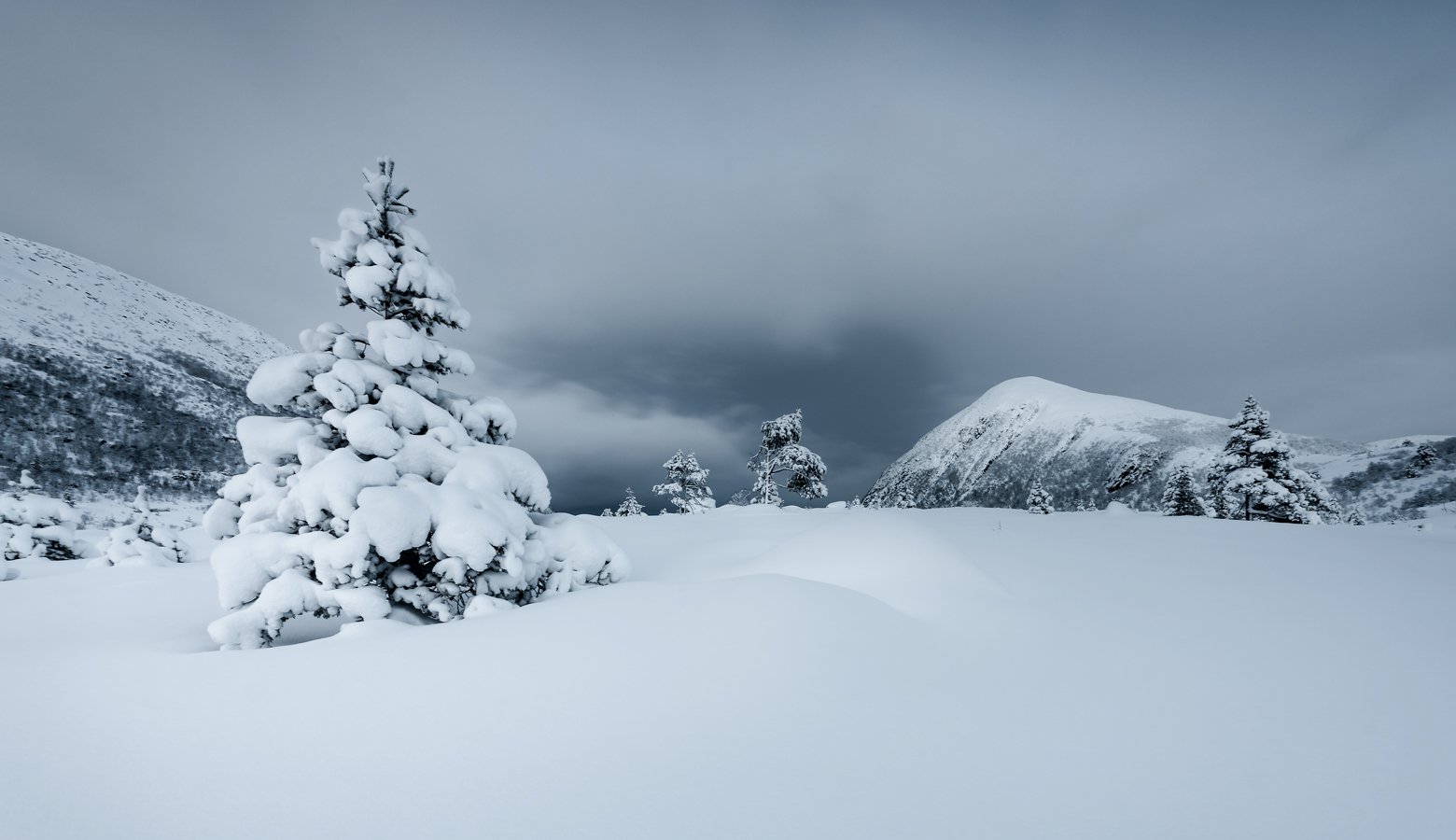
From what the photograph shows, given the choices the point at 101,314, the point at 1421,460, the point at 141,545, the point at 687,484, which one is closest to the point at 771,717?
the point at 141,545

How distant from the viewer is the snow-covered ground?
237 cm

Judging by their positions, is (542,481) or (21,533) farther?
(21,533)

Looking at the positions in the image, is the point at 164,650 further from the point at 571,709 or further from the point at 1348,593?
the point at 1348,593

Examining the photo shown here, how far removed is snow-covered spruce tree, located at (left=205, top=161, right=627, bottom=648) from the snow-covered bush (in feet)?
40.9

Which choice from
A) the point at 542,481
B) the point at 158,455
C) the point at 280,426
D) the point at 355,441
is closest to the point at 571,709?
the point at 542,481

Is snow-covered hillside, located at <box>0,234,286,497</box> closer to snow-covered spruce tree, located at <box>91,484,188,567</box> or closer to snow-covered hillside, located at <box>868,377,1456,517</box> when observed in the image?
snow-covered spruce tree, located at <box>91,484,188,567</box>

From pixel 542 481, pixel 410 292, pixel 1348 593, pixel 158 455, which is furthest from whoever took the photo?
pixel 158 455

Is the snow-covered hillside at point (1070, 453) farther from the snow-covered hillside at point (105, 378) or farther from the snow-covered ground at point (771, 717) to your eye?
the snow-covered hillside at point (105, 378)

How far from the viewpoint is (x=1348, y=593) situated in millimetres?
5395

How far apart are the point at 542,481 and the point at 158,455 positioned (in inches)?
1655

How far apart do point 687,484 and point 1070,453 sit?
7542cm

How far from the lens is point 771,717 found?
10.5 ft

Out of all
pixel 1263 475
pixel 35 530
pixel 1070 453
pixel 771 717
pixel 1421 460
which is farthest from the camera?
pixel 1070 453

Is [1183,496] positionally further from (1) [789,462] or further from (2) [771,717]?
(2) [771,717]
